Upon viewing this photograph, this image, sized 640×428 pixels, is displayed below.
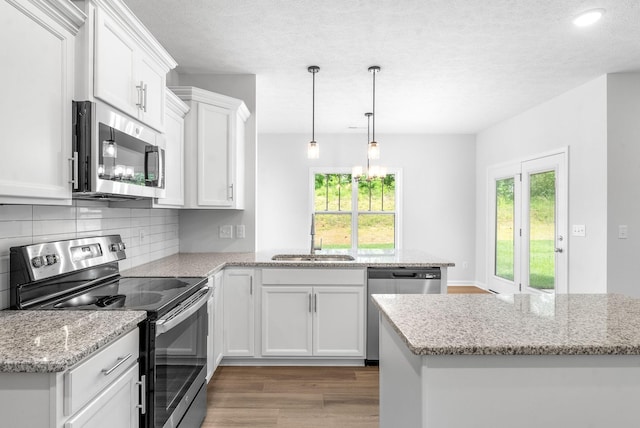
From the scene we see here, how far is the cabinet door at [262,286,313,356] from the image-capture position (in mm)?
2922

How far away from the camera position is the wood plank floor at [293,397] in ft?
7.36

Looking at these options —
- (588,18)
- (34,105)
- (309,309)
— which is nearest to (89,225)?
(34,105)

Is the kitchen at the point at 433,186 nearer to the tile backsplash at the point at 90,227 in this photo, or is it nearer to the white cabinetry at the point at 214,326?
the tile backsplash at the point at 90,227

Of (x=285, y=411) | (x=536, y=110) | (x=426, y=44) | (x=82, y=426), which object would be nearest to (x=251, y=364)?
(x=285, y=411)

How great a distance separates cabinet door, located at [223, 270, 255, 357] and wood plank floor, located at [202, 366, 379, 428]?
0.17m

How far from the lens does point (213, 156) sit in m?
3.12

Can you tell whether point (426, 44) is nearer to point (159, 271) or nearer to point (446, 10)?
point (446, 10)

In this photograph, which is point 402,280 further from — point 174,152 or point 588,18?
point 588,18

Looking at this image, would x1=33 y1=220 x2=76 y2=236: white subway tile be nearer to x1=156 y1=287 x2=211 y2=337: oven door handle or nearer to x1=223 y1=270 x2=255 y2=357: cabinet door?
x1=156 y1=287 x2=211 y2=337: oven door handle

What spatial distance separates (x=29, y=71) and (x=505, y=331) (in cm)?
177

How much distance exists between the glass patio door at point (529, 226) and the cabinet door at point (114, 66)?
4170 millimetres

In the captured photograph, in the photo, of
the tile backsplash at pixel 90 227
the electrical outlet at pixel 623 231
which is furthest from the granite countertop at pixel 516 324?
the electrical outlet at pixel 623 231

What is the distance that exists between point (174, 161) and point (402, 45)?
192 centimetres

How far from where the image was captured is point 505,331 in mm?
1184
